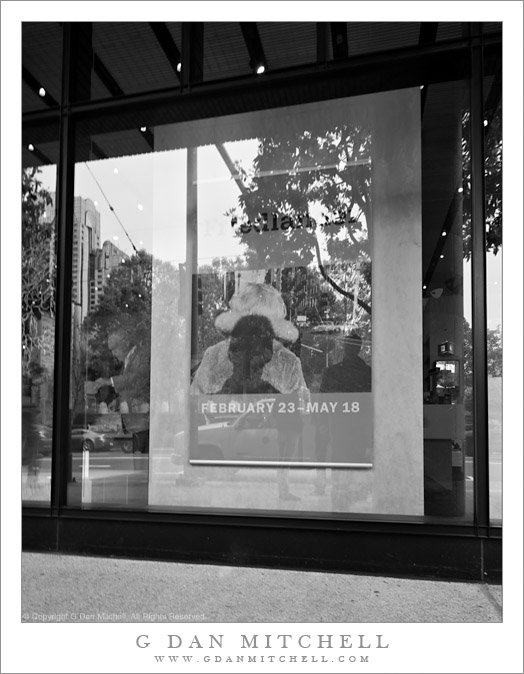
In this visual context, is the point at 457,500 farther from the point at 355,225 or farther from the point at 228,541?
the point at 355,225

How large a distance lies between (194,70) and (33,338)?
3115 millimetres

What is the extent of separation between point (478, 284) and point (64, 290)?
3.92 meters

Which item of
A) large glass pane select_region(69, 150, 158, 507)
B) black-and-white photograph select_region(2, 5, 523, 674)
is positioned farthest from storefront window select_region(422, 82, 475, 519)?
large glass pane select_region(69, 150, 158, 507)

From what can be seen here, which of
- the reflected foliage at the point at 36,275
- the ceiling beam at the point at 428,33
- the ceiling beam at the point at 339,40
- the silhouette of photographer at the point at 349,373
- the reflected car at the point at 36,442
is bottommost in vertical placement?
the reflected car at the point at 36,442

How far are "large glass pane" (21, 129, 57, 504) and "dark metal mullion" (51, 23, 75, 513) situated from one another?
0.38 feet

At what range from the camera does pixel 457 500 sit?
5.05m

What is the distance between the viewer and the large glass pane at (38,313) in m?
6.07

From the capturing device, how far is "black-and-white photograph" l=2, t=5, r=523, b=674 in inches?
194

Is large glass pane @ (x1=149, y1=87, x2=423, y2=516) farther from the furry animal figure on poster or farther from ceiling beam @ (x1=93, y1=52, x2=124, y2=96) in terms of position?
ceiling beam @ (x1=93, y1=52, x2=124, y2=96)

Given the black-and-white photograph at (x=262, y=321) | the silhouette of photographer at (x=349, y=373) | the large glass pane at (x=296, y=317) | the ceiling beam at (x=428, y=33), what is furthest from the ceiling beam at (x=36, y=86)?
the silhouette of photographer at (x=349, y=373)

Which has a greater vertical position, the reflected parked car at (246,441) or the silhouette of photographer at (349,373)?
the silhouette of photographer at (349,373)

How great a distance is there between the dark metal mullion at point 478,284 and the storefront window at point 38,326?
403 centimetres

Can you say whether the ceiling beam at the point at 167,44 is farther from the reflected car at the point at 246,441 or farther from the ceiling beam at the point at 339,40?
the reflected car at the point at 246,441
